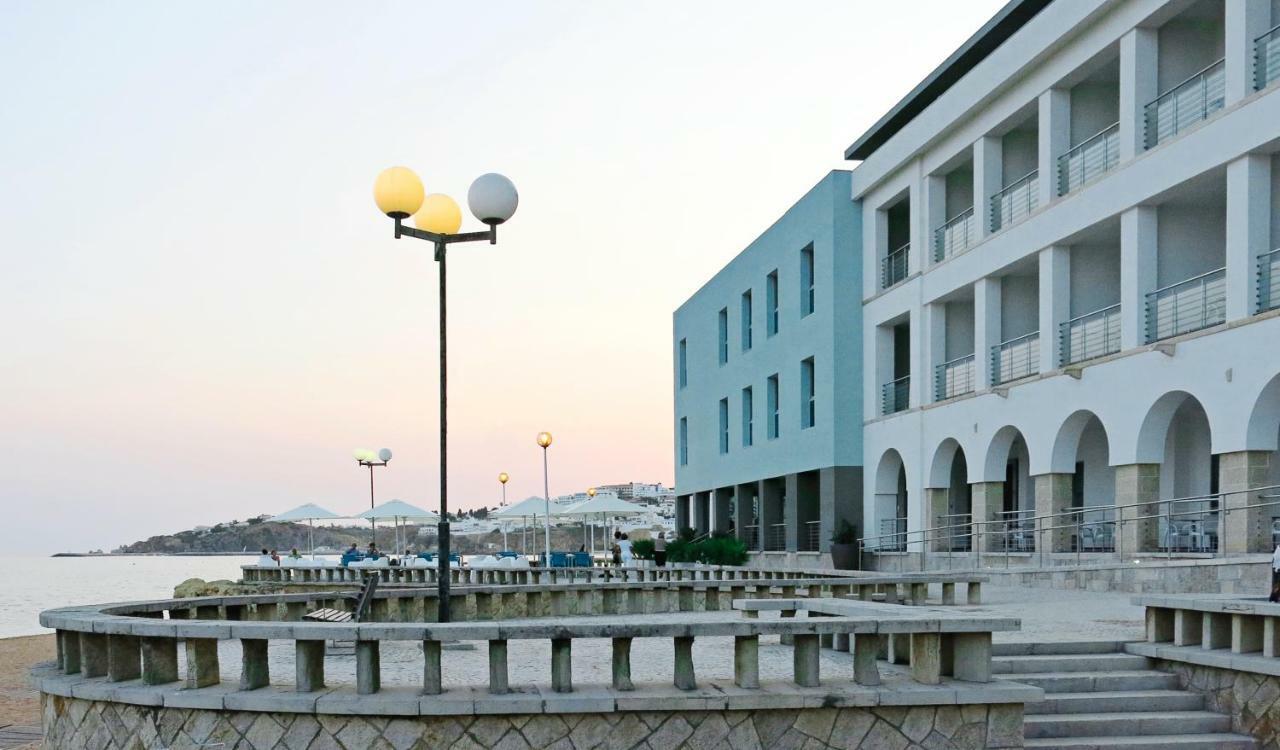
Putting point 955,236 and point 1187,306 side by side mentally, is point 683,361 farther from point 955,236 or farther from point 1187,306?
point 1187,306

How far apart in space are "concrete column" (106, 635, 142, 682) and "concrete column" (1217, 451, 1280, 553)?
1618cm

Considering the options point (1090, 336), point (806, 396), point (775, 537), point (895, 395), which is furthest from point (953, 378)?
point (775, 537)

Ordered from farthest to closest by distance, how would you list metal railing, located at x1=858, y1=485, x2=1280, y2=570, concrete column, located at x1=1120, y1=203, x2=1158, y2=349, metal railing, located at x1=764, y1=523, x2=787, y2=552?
1. metal railing, located at x1=764, y1=523, x2=787, y2=552
2. concrete column, located at x1=1120, y1=203, x2=1158, y2=349
3. metal railing, located at x1=858, y1=485, x2=1280, y2=570

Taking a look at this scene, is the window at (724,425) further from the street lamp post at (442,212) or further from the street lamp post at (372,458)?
the street lamp post at (442,212)

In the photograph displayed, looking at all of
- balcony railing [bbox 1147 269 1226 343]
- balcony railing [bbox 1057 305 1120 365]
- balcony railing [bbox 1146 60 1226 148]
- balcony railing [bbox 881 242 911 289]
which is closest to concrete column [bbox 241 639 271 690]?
balcony railing [bbox 1147 269 1226 343]

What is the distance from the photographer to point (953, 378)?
2989cm

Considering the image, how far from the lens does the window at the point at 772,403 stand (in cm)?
3997

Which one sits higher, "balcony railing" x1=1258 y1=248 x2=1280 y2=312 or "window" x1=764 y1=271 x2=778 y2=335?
"window" x1=764 y1=271 x2=778 y2=335

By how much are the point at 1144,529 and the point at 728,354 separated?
25.2 meters

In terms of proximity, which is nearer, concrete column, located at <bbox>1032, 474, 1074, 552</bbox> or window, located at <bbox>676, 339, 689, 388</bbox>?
concrete column, located at <bbox>1032, 474, 1074, 552</bbox>

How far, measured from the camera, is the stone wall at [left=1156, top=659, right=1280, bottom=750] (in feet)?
26.6

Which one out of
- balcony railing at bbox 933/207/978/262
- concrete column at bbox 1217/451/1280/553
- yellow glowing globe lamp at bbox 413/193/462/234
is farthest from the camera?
balcony railing at bbox 933/207/978/262

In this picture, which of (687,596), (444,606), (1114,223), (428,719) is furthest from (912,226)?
(428,719)

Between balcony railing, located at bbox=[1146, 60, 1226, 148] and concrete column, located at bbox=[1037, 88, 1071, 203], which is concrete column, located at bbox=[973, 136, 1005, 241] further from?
balcony railing, located at bbox=[1146, 60, 1226, 148]
